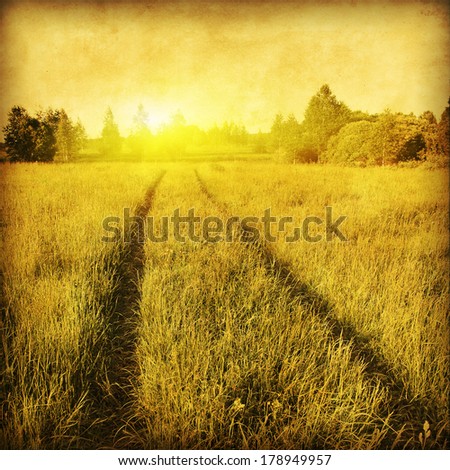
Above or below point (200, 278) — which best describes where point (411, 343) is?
below

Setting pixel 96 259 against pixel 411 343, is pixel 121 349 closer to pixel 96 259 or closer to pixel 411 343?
pixel 96 259

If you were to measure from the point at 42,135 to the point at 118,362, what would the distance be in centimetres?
788

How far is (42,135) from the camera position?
8.11 meters

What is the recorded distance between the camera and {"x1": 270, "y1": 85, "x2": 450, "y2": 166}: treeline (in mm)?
7328

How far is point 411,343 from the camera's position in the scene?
2.64 metres

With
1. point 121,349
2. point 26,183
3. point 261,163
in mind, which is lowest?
point 121,349

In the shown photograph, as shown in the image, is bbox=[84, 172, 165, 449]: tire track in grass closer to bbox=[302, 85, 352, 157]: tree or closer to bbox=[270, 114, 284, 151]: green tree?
bbox=[270, 114, 284, 151]: green tree

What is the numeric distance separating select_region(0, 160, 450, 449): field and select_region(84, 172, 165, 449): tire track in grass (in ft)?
0.05

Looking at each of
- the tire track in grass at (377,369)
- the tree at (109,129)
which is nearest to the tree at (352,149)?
the tree at (109,129)

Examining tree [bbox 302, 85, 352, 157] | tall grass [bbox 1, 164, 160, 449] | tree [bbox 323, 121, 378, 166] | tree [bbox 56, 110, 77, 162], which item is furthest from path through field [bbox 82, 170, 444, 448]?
tree [bbox 323, 121, 378, 166]

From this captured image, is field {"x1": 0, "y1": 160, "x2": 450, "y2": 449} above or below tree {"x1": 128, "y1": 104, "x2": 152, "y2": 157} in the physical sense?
below

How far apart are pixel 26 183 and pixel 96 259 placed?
7.58m

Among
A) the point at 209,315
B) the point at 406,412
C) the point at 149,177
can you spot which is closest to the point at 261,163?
the point at 149,177

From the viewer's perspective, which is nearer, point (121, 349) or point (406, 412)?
point (406, 412)
